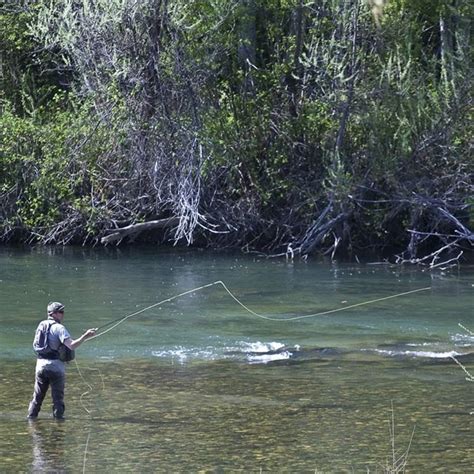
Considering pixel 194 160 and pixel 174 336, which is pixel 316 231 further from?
pixel 174 336

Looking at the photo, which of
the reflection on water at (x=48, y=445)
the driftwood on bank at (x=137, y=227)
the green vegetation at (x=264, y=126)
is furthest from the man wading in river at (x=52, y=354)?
the driftwood on bank at (x=137, y=227)

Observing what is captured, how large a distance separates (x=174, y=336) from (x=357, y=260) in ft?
28.7

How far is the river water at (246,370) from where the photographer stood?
10602 mm

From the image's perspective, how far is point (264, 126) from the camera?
2566 cm

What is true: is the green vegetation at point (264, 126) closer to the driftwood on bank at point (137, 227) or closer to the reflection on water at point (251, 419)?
the driftwood on bank at point (137, 227)

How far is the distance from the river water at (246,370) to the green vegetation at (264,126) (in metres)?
1.76

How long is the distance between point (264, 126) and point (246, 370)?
11.9 m

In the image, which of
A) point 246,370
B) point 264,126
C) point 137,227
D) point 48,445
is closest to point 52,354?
point 48,445

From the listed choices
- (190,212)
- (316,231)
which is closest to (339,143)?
(316,231)

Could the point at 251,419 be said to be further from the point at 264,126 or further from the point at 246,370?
the point at 264,126

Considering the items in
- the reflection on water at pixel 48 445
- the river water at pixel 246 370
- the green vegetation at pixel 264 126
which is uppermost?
the green vegetation at pixel 264 126

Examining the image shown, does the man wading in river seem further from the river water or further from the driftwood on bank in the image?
the driftwood on bank

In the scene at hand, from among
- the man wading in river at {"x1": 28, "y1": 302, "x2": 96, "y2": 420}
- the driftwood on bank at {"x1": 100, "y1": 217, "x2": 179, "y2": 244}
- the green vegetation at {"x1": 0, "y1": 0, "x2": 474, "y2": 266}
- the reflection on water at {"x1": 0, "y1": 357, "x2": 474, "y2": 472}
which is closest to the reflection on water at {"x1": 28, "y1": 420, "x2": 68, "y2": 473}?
the reflection on water at {"x1": 0, "y1": 357, "x2": 474, "y2": 472}

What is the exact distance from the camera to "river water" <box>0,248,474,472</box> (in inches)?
417
